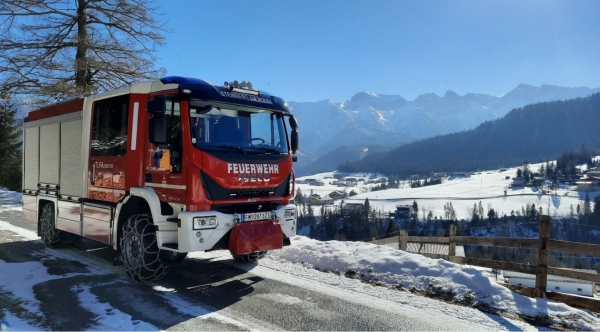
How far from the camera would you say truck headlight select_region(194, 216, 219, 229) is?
5.75m

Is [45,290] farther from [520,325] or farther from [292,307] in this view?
[520,325]

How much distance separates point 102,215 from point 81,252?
211 cm

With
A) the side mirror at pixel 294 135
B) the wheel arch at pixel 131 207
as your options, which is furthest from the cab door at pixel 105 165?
the side mirror at pixel 294 135

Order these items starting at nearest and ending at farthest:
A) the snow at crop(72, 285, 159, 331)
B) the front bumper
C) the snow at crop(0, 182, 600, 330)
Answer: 1. the snow at crop(72, 285, 159, 331)
2. the snow at crop(0, 182, 600, 330)
3. the front bumper

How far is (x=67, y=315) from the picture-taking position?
4930 mm

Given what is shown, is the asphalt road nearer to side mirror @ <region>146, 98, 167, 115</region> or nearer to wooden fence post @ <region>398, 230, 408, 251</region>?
side mirror @ <region>146, 98, 167, 115</region>

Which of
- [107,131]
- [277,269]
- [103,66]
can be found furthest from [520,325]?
[103,66]

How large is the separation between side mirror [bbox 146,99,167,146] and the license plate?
169 centimetres

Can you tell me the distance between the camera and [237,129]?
659 cm

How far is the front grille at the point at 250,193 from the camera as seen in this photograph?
6.21m

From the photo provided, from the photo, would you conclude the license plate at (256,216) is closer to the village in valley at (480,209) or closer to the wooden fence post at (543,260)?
the wooden fence post at (543,260)

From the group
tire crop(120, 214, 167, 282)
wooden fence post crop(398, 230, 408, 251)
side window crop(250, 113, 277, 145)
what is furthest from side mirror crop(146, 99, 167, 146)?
wooden fence post crop(398, 230, 408, 251)

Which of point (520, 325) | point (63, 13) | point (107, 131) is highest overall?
point (63, 13)

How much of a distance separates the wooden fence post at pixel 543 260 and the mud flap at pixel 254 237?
4.36m
